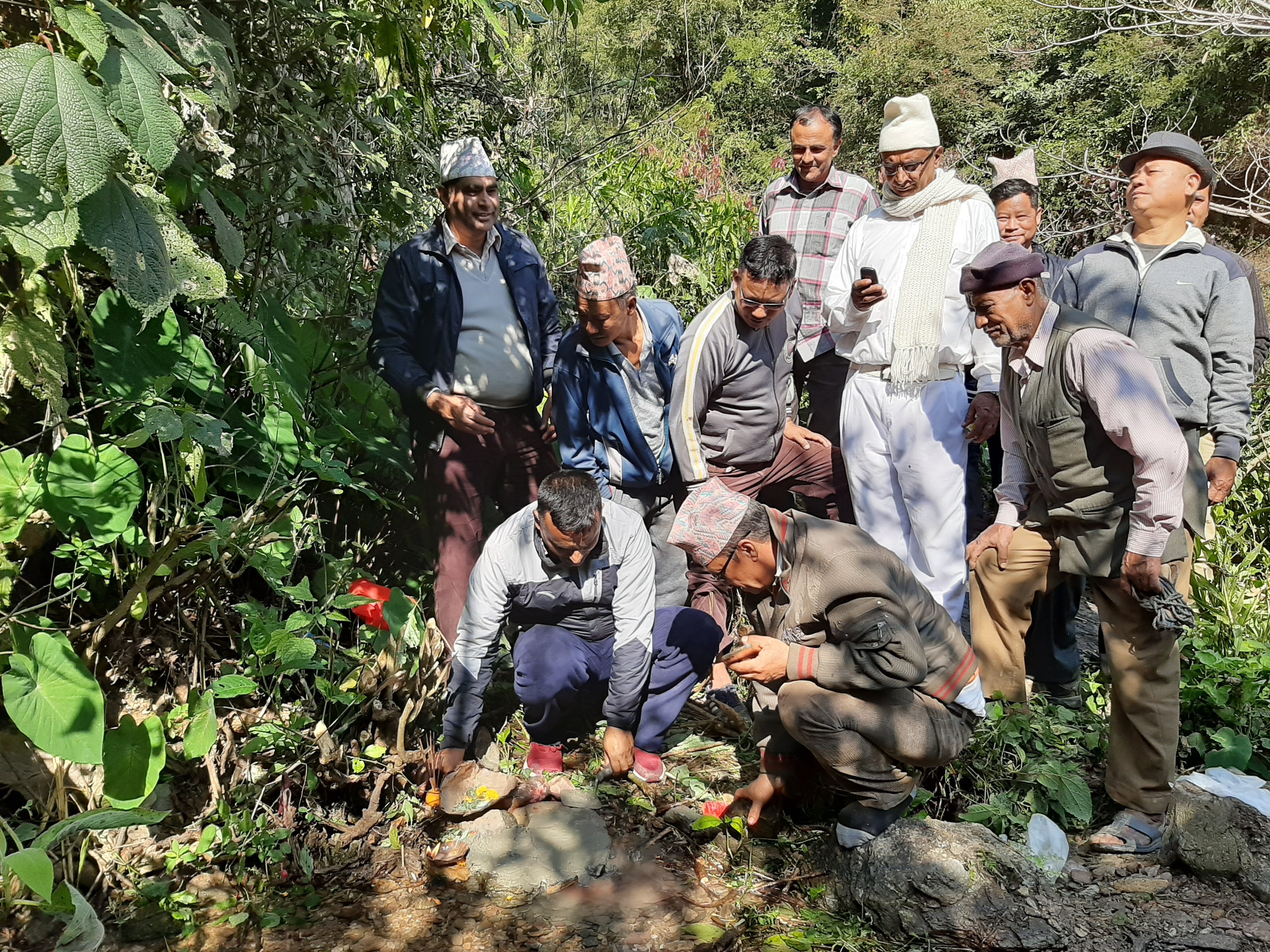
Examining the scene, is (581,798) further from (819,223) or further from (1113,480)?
(819,223)

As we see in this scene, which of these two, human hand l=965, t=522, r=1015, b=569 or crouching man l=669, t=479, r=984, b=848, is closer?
crouching man l=669, t=479, r=984, b=848

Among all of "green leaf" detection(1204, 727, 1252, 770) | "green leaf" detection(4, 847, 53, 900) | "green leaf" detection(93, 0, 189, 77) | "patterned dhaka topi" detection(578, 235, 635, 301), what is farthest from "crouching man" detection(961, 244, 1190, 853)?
"green leaf" detection(4, 847, 53, 900)

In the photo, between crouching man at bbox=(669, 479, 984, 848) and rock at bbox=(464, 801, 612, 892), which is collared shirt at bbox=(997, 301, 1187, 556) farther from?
rock at bbox=(464, 801, 612, 892)

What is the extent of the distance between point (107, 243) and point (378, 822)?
1954 mm

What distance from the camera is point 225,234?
2.36 m

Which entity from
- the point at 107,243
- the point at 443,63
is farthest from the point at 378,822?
the point at 443,63

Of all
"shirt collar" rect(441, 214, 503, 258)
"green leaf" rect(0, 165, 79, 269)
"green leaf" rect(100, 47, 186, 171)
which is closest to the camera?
"green leaf" rect(100, 47, 186, 171)

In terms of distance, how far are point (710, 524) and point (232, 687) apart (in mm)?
1400

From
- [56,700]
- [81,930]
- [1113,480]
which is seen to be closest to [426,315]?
[56,700]

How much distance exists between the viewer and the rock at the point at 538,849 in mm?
3016

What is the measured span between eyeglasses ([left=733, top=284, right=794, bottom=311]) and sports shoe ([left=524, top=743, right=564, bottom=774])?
1.80m

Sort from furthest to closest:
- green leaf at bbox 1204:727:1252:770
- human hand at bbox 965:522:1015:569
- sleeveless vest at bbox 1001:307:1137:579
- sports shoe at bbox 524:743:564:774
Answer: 1. sports shoe at bbox 524:743:564:774
2. human hand at bbox 965:522:1015:569
3. green leaf at bbox 1204:727:1252:770
4. sleeveless vest at bbox 1001:307:1137:579

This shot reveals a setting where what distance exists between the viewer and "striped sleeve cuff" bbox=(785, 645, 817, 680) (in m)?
2.84

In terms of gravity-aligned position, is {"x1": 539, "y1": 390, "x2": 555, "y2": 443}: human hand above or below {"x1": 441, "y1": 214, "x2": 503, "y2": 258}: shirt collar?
below
